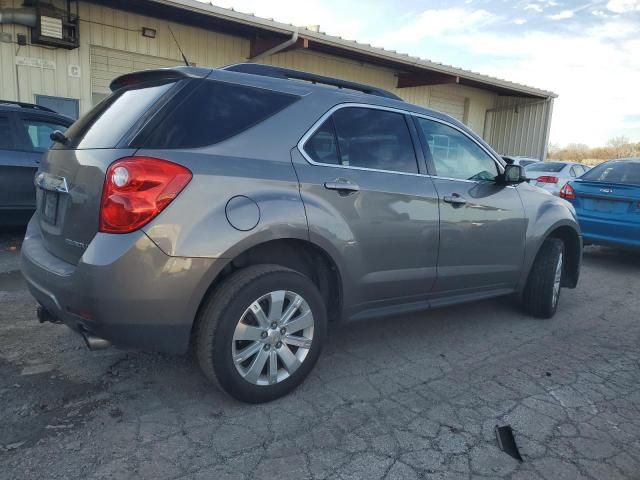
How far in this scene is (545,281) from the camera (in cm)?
446

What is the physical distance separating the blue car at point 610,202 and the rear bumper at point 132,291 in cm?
626

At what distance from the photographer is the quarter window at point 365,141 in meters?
3.01

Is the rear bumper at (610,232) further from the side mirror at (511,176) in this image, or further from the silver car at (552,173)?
the silver car at (552,173)

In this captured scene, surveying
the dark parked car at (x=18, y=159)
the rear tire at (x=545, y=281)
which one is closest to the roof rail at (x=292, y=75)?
the rear tire at (x=545, y=281)

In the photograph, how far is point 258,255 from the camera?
2830 mm

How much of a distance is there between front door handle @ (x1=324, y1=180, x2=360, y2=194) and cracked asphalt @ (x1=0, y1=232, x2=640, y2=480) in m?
1.19

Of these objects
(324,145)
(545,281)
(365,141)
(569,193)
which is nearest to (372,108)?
(365,141)

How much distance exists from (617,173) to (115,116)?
282 inches

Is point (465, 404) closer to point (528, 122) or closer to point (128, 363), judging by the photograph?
point (128, 363)

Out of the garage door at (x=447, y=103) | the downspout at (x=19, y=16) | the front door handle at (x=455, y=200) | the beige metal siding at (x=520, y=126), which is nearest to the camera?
the front door handle at (x=455, y=200)

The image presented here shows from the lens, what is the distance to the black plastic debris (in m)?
2.45

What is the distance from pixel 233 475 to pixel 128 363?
1.36 metres

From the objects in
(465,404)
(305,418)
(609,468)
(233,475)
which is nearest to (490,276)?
(465,404)

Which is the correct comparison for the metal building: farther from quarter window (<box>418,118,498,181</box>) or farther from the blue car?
the blue car
